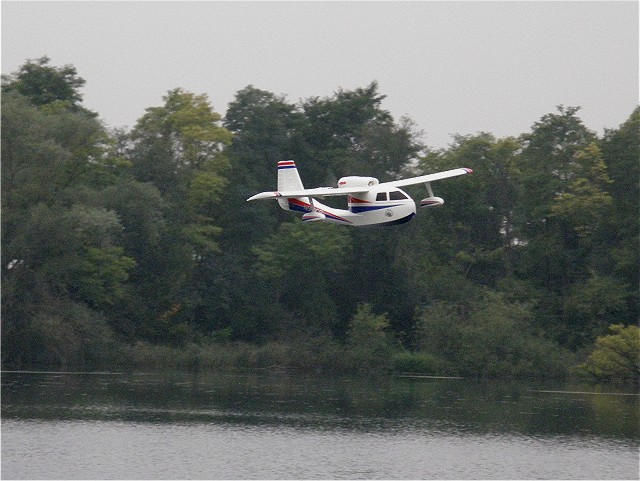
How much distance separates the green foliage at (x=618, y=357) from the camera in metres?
54.2

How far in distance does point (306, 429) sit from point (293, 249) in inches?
902

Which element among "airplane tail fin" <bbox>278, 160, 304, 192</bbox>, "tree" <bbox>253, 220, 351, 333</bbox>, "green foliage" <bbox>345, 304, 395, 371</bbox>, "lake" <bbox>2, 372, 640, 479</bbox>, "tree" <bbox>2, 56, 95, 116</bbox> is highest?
"tree" <bbox>2, 56, 95, 116</bbox>

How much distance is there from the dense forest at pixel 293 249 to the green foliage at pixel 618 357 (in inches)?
3.9

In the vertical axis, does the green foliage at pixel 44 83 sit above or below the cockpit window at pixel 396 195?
above

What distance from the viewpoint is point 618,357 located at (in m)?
54.7

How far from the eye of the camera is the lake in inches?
1353

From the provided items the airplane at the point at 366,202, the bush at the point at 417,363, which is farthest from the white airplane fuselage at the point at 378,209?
the bush at the point at 417,363

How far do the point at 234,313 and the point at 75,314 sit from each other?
36.6ft

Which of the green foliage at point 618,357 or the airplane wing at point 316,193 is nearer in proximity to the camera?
the airplane wing at point 316,193

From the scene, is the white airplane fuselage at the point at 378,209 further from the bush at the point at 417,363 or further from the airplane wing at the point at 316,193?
the bush at the point at 417,363

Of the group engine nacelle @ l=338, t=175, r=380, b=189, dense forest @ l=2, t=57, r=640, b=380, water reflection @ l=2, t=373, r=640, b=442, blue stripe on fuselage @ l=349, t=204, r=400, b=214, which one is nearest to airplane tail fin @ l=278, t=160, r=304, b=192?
engine nacelle @ l=338, t=175, r=380, b=189

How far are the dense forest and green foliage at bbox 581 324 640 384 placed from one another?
10 centimetres

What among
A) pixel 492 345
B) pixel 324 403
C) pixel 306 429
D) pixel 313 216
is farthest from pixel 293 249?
pixel 313 216

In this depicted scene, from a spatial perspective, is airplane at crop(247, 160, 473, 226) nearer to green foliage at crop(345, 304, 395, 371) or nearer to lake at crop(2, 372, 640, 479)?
lake at crop(2, 372, 640, 479)
